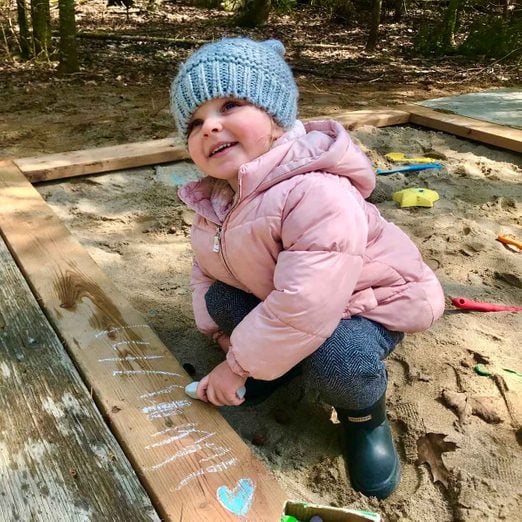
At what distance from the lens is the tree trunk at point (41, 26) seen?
18.2 feet

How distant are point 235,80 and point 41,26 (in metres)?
5.04

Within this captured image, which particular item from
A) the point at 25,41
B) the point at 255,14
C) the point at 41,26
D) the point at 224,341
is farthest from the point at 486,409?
the point at 255,14

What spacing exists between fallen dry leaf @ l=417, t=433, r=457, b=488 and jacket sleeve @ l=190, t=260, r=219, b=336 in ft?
1.93

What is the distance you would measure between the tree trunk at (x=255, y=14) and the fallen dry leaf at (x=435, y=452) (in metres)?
8.35

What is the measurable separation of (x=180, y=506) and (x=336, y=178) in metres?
0.71

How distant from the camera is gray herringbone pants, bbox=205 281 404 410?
133 centimetres

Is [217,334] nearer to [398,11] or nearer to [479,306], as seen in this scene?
[479,306]

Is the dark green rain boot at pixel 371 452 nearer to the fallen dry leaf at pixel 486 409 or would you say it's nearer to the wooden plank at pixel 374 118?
the fallen dry leaf at pixel 486 409

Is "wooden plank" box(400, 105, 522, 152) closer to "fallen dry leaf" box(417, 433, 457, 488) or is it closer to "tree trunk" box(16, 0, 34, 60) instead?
"fallen dry leaf" box(417, 433, 457, 488)

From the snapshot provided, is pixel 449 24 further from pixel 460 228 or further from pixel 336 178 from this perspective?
pixel 336 178

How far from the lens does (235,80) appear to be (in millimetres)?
1359

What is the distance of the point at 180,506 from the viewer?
108 cm

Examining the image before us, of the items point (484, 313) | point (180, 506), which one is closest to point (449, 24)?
point (484, 313)

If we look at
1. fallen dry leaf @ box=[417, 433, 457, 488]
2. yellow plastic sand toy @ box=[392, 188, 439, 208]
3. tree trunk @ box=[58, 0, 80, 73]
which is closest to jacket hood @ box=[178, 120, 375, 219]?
fallen dry leaf @ box=[417, 433, 457, 488]
